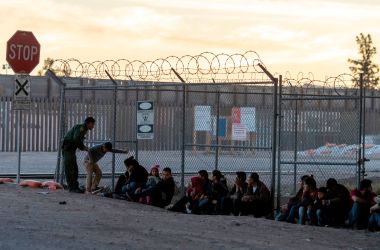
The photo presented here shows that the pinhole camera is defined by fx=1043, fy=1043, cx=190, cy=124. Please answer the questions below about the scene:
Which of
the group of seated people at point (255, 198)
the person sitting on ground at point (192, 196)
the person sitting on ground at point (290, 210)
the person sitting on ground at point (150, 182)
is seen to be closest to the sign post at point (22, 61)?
the group of seated people at point (255, 198)

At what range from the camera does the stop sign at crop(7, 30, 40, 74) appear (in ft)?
72.7

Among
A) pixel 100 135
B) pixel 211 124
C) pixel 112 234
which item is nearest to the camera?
pixel 112 234

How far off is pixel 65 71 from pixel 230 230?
842cm

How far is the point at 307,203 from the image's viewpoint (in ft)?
53.0

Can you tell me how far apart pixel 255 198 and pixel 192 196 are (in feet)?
4.35

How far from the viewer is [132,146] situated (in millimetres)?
31312

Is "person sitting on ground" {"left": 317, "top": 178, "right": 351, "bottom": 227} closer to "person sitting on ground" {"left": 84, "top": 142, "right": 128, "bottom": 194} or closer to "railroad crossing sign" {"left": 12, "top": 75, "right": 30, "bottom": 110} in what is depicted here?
"person sitting on ground" {"left": 84, "top": 142, "right": 128, "bottom": 194}

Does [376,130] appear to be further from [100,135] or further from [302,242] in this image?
[302,242]

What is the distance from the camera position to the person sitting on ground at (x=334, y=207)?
52.1 feet

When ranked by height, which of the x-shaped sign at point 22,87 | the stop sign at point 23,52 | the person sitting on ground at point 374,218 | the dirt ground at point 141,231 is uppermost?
the stop sign at point 23,52

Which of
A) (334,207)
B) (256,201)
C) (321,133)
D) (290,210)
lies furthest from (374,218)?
(321,133)

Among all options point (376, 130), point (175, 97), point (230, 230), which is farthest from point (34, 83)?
point (230, 230)

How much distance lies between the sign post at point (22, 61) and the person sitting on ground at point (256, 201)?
6238 millimetres

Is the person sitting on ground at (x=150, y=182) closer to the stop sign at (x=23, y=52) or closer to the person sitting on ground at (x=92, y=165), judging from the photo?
the person sitting on ground at (x=92, y=165)
